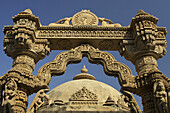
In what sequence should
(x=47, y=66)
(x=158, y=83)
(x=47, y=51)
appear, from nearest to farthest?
1. (x=158, y=83)
2. (x=47, y=66)
3. (x=47, y=51)

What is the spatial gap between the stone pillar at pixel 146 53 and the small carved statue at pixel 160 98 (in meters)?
0.04

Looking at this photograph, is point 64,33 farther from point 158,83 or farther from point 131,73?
point 158,83

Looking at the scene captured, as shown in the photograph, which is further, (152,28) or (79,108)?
(152,28)

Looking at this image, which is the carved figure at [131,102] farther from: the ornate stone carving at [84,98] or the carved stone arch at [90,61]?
the ornate stone carving at [84,98]

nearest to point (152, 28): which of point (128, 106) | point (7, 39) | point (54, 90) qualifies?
point (128, 106)

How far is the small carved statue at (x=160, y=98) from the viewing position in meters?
6.98

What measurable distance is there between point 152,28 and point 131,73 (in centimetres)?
198

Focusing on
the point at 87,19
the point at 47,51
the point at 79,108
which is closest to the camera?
the point at 79,108

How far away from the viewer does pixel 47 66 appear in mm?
8562

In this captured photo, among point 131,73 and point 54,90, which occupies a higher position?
point 54,90

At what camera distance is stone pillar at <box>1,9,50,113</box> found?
740 cm

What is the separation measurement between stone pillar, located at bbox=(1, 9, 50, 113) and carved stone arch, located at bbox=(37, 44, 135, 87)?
51cm

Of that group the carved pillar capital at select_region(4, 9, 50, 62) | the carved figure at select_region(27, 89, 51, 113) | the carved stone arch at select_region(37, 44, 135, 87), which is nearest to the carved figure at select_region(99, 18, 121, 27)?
the carved stone arch at select_region(37, 44, 135, 87)

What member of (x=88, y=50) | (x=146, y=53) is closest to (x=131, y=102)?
(x=146, y=53)
